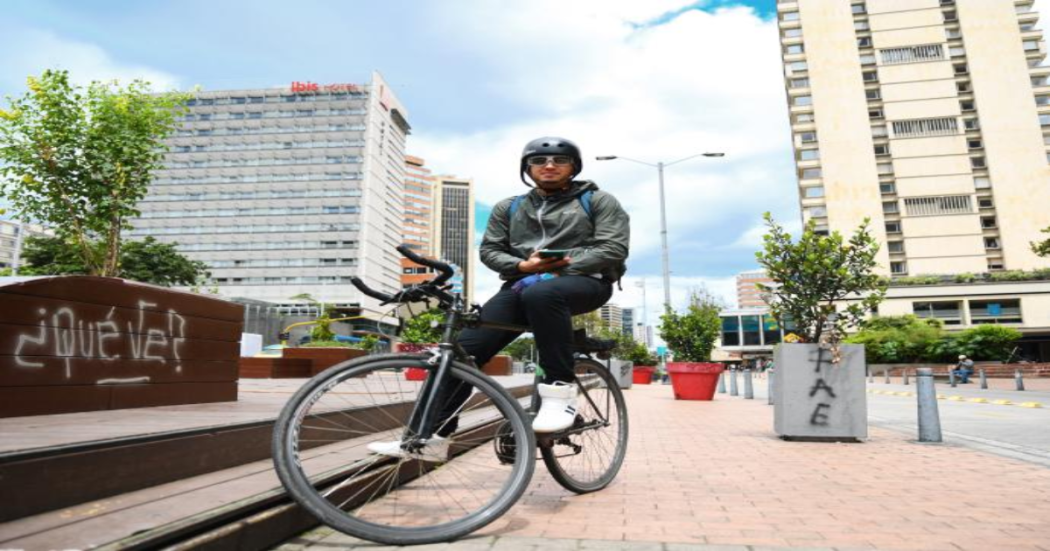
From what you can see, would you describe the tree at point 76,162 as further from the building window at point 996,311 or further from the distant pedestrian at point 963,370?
the building window at point 996,311

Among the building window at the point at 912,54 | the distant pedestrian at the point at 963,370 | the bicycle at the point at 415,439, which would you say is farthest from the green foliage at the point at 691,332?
the building window at the point at 912,54

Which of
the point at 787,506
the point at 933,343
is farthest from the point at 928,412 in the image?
the point at 933,343

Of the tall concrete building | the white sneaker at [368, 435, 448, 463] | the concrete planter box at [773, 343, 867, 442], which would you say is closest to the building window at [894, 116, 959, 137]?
the concrete planter box at [773, 343, 867, 442]

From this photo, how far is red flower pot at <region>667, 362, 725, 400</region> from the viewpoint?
14.4 m

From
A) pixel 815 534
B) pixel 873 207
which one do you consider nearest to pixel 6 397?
pixel 815 534

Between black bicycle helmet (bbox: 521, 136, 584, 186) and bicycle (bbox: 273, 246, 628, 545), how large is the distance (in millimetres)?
904

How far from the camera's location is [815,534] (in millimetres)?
2508

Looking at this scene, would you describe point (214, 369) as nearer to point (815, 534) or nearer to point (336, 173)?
point (815, 534)

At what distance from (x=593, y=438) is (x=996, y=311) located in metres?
58.8

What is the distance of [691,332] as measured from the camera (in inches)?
609

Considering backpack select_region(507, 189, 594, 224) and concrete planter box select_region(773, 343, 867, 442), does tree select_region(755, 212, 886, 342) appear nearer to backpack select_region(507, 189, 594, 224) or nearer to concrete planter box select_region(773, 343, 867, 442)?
concrete planter box select_region(773, 343, 867, 442)

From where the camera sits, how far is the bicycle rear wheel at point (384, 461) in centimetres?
213

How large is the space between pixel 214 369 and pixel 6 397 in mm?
1806

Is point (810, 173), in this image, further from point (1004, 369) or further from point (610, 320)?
point (1004, 369)
